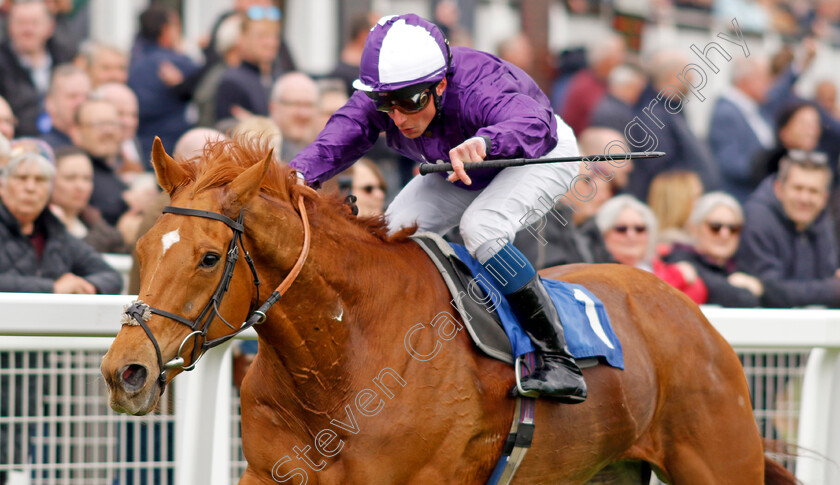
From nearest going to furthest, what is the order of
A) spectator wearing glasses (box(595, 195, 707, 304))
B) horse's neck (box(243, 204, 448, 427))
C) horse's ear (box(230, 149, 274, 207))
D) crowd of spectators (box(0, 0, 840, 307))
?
horse's ear (box(230, 149, 274, 207))
horse's neck (box(243, 204, 448, 427))
crowd of spectators (box(0, 0, 840, 307))
spectator wearing glasses (box(595, 195, 707, 304))

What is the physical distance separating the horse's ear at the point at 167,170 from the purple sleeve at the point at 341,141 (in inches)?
22.7

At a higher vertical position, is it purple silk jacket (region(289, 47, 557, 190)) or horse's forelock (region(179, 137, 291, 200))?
purple silk jacket (region(289, 47, 557, 190))

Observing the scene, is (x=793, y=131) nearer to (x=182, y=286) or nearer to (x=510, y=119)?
(x=510, y=119)

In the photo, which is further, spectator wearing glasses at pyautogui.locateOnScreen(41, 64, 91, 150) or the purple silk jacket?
spectator wearing glasses at pyautogui.locateOnScreen(41, 64, 91, 150)

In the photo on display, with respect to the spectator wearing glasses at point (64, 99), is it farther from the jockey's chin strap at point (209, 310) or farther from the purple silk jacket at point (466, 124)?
the jockey's chin strap at point (209, 310)

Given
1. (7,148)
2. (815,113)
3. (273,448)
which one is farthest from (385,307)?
(815,113)

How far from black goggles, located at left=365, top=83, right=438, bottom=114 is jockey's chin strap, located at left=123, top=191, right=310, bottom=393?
0.64m

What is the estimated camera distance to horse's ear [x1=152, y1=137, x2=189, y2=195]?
3.13m

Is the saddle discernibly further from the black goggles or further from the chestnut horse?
the black goggles

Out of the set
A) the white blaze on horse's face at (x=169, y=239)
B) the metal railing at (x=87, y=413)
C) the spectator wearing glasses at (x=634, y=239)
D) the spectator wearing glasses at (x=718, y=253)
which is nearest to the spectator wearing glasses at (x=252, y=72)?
the spectator wearing glasses at (x=634, y=239)

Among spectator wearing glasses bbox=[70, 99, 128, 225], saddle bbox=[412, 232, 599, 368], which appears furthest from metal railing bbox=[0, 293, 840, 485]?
spectator wearing glasses bbox=[70, 99, 128, 225]

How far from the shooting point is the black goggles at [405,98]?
3.54 metres

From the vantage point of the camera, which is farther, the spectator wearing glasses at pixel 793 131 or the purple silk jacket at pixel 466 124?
the spectator wearing glasses at pixel 793 131

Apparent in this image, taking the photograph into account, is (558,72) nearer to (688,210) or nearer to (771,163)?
(771,163)
